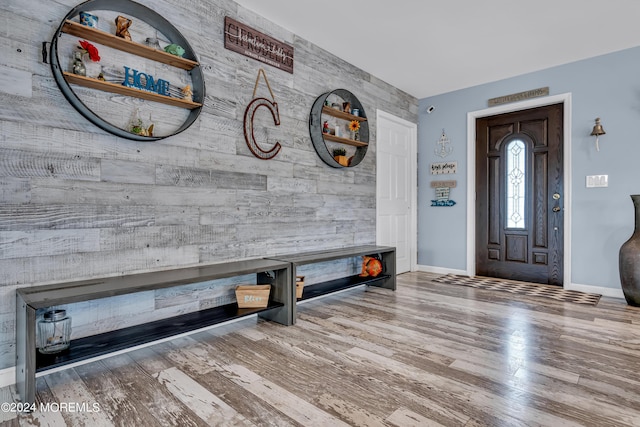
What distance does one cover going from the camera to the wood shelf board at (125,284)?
1774 mm

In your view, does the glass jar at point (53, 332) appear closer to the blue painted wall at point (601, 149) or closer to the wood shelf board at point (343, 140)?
the wood shelf board at point (343, 140)

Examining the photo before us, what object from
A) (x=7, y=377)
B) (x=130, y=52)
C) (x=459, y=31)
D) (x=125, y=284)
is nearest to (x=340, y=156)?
(x=459, y=31)

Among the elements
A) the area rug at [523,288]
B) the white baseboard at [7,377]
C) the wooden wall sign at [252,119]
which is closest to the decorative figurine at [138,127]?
the wooden wall sign at [252,119]

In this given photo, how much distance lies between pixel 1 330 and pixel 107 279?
53 cm

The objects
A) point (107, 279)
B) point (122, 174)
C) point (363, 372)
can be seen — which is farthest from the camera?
point (122, 174)

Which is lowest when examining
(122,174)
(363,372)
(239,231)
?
(363,372)

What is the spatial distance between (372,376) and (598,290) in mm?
3333

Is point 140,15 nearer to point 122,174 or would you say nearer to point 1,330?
point 122,174

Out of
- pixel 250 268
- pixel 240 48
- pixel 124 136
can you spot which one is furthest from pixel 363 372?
pixel 240 48

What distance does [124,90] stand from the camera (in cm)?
230

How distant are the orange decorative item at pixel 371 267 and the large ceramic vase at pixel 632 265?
2.30 m

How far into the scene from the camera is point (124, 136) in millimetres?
2320

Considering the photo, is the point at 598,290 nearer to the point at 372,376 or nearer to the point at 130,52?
Result: the point at 372,376

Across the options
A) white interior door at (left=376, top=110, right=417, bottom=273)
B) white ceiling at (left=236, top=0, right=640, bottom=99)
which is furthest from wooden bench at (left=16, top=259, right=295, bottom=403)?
white ceiling at (left=236, top=0, right=640, bottom=99)
